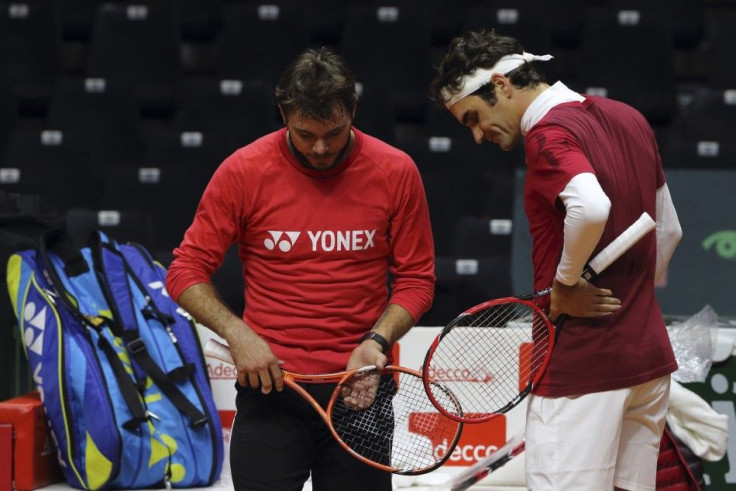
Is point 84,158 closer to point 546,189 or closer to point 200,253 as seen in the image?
point 200,253

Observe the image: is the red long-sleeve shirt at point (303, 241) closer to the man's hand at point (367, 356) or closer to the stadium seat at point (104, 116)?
the man's hand at point (367, 356)

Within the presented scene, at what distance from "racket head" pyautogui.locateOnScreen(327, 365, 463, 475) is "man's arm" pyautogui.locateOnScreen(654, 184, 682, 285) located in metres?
0.55

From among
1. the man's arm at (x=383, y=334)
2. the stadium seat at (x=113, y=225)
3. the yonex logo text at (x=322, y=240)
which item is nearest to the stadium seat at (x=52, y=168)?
the stadium seat at (x=113, y=225)

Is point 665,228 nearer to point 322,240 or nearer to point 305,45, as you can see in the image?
point 322,240

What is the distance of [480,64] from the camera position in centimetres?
223

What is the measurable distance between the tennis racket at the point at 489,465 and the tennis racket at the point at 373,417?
65 centimetres

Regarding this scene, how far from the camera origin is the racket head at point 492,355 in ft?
7.31

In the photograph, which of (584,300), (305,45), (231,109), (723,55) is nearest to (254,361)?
(584,300)

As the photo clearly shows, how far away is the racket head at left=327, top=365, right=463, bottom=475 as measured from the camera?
217cm

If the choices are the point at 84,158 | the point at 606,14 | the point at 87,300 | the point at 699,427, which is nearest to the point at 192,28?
the point at 84,158

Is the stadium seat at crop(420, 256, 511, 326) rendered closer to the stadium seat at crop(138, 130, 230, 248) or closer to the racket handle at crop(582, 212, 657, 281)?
the stadium seat at crop(138, 130, 230, 248)

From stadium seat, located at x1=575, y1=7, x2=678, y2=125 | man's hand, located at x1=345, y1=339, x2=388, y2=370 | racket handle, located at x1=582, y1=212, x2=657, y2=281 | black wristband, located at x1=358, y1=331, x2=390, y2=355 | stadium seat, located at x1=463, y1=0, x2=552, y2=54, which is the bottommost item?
man's hand, located at x1=345, y1=339, x2=388, y2=370

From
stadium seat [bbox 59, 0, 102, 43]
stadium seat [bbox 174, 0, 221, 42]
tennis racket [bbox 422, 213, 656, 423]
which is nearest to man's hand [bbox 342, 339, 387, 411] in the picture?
tennis racket [bbox 422, 213, 656, 423]

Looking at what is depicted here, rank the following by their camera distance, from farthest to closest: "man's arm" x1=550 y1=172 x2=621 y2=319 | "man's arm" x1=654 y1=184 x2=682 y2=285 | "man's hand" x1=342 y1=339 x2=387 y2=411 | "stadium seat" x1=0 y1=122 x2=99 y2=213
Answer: "stadium seat" x1=0 y1=122 x2=99 y2=213 < "man's arm" x1=654 y1=184 x2=682 y2=285 < "man's hand" x1=342 y1=339 x2=387 y2=411 < "man's arm" x1=550 y1=172 x2=621 y2=319
